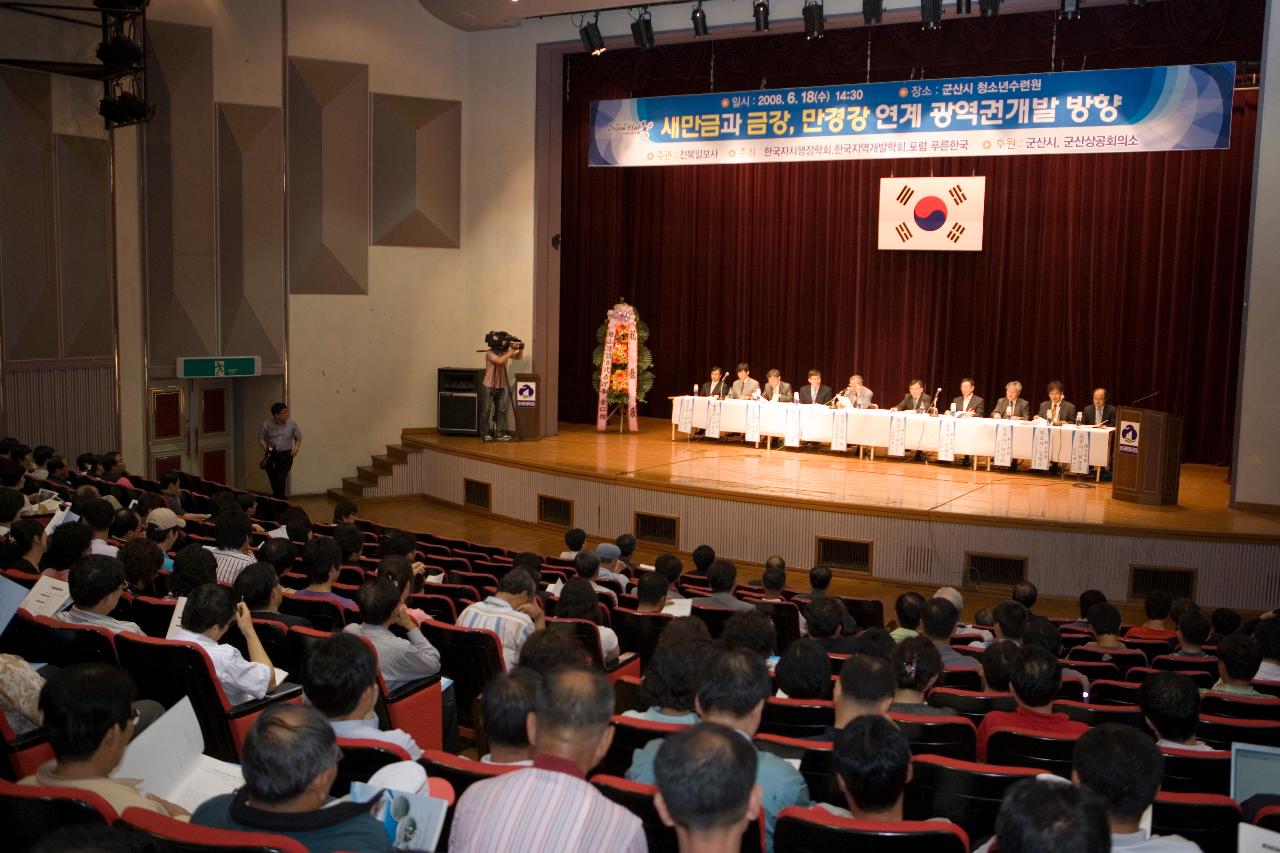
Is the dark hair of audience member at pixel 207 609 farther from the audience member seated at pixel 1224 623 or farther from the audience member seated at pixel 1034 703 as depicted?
the audience member seated at pixel 1224 623

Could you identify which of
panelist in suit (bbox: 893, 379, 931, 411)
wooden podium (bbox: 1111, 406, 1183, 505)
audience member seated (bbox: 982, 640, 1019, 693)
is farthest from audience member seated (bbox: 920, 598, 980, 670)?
panelist in suit (bbox: 893, 379, 931, 411)

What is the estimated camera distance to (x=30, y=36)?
1045 cm

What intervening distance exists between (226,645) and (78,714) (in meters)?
1.27

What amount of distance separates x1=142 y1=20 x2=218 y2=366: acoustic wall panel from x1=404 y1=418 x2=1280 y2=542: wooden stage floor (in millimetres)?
2660

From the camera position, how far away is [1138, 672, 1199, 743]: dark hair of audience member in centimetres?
339

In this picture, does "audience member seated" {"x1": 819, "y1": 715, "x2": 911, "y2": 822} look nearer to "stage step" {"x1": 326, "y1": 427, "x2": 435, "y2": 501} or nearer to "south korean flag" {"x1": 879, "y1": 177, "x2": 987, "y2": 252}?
"stage step" {"x1": 326, "y1": 427, "x2": 435, "y2": 501}

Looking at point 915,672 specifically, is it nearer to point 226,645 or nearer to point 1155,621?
point 226,645

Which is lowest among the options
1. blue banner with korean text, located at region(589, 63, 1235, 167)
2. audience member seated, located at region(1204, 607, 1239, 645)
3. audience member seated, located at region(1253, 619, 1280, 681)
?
audience member seated, located at region(1204, 607, 1239, 645)

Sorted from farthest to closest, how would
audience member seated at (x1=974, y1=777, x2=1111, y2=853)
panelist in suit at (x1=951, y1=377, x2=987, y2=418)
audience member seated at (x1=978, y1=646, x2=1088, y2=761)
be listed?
panelist in suit at (x1=951, y1=377, x2=987, y2=418) → audience member seated at (x1=978, y1=646, x2=1088, y2=761) → audience member seated at (x1=974, y1=777, x2=1111, y2=853)

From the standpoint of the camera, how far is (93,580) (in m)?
4.02

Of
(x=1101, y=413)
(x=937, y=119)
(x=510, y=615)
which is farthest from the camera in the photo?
(x=1101, y=413)

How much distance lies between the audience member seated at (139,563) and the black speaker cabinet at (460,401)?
8127mm

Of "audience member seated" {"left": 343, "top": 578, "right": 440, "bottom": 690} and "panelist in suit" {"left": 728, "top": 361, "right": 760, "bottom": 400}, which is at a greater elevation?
"panelist in suit" {"left": 728, "top": 361, "right": 760, "bottom": 400}

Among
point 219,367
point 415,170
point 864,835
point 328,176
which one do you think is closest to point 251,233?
point 328,176
